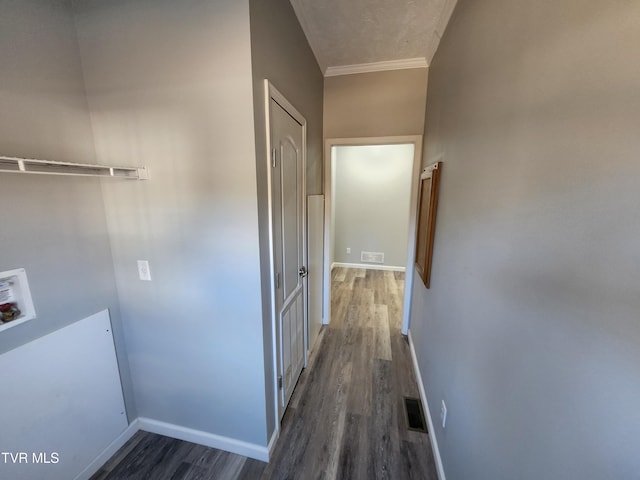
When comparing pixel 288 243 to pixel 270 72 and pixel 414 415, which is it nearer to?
pixel 270 72

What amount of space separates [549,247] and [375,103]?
231cm

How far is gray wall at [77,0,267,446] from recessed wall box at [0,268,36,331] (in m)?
0.40

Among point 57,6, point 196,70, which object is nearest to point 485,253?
point 196,70

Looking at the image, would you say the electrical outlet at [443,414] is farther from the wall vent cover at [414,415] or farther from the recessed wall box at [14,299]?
the recessed wall box at [14,299]

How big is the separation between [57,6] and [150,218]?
108 centimetres

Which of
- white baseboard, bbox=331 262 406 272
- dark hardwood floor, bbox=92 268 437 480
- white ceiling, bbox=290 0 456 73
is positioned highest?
white ceiling, bbox=290 0 456 73

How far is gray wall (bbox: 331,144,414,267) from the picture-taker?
4.80 metres

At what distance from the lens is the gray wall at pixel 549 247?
0.45 metres

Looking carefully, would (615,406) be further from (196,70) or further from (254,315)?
(196,70)

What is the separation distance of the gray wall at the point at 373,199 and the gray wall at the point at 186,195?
369cm

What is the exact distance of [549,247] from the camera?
2.03 ft

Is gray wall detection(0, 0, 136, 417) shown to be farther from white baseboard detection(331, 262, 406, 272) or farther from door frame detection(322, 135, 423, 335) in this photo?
white baseboard detection(331, 262, 406, 272)

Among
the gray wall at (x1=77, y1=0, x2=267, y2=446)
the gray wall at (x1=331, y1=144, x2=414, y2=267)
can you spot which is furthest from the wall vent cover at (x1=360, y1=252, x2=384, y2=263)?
the gray wall at (x1=77, y1=0, x2=267, y2=446)

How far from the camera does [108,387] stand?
148 cm
